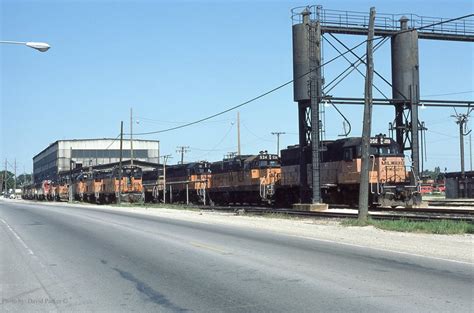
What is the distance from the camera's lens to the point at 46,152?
146250 millimetres

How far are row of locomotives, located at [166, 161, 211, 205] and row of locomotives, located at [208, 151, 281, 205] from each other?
95 centimetres

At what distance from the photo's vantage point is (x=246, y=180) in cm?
4312

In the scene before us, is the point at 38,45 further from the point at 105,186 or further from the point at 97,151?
the point at 97,151

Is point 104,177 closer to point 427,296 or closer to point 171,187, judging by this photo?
point 171,187

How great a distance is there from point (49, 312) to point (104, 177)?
193ft

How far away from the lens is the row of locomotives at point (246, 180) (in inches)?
1628

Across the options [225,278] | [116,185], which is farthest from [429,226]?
[116,185]

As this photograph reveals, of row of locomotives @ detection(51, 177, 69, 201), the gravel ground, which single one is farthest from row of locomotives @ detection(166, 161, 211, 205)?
row of locomotives @ detection(51, 177, 69, 201)

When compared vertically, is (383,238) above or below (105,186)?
below

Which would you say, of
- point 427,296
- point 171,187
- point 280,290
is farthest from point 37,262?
point 171,187

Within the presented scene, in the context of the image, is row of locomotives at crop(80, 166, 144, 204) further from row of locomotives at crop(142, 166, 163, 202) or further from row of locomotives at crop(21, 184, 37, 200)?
row of locomotives at crop(21, 184, 37, 200)

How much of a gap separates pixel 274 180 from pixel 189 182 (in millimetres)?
11632

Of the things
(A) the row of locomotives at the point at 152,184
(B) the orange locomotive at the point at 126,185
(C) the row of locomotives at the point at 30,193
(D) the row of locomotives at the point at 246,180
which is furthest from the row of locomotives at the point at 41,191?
(D) the row of locomotives at the point at 246,180

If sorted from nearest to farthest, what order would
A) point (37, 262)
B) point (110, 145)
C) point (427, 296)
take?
point (427, 296) < point (37, 262) < point (110, 145)
